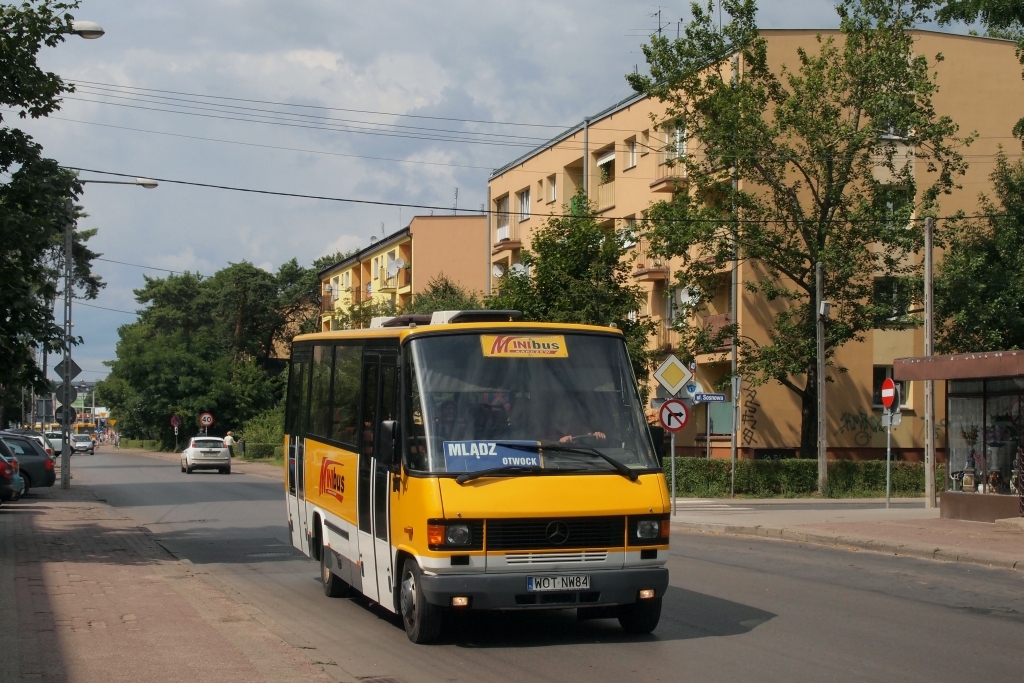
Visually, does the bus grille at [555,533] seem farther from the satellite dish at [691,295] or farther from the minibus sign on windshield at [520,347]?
the satellite dish at [691,295]

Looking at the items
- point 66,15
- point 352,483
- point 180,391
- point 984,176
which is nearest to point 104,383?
point 180,391

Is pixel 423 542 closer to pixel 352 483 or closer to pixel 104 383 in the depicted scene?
pixel 352 483

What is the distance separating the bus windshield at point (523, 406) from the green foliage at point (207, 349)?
222 feet

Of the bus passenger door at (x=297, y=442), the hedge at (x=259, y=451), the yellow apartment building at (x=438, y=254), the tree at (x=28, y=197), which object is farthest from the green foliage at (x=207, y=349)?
the bus passenger door at (x=297, y=442)

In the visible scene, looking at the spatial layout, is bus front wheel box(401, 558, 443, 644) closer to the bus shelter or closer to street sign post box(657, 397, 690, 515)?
street sign post box(657, 397, 690, 515)

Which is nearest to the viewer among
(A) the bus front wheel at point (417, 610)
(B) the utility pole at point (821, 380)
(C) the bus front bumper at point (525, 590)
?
(C) the bus front bumper at point (525, 590)

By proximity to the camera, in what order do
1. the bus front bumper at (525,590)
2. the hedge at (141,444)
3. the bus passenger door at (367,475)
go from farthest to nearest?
the hedge at (141,444) < the bus passenger door at (367,475) < the bus front bumper at (525,590)

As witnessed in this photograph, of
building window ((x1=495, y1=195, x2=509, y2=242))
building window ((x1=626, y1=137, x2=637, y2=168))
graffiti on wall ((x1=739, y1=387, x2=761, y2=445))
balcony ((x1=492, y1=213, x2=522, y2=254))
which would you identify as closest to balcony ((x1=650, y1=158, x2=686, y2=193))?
building window ((x1=626, y1=137, x2=637, y2=168))

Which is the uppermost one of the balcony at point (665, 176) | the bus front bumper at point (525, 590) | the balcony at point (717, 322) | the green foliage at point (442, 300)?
the balcony at point (665, 176)

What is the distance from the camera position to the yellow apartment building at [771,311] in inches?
1513

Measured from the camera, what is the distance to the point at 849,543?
59.7ft

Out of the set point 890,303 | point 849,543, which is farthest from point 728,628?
point 890,303

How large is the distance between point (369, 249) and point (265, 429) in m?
14.2

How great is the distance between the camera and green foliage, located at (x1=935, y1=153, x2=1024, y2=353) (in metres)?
34.4
